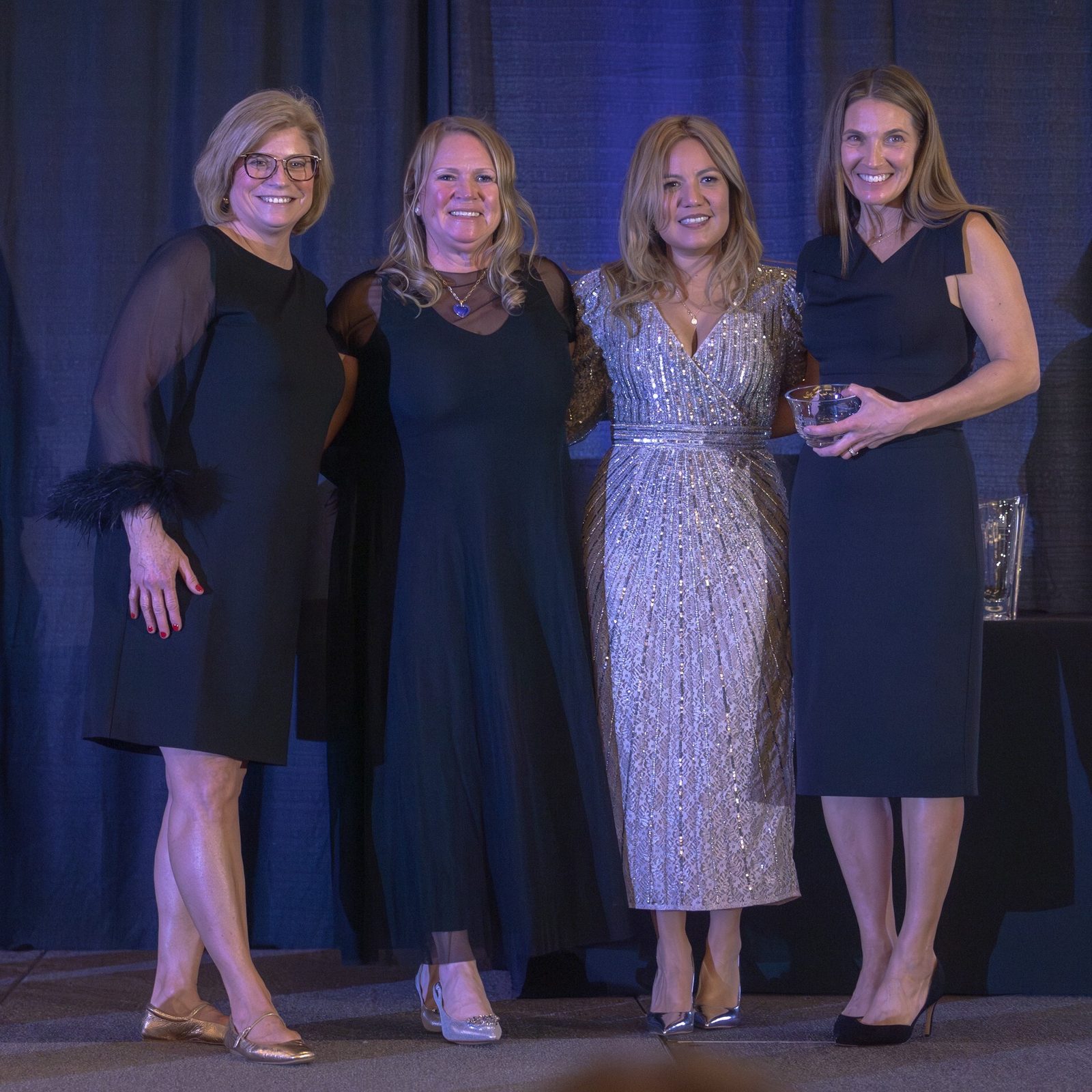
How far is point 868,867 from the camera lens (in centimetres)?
249

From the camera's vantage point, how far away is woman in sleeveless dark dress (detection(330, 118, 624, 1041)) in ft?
8.21

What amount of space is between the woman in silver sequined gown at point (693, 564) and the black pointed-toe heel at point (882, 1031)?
0.77 feet

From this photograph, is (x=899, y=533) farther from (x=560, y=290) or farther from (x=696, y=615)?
(x=560, y=290)

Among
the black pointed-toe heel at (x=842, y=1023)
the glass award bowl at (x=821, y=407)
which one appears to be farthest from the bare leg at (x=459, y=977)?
the glass award bowl at (x=821, y=407)

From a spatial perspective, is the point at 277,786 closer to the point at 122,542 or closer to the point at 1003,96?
the point at 122,542

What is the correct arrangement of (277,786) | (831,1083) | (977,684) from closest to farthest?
1. (831,1083)
2. (977,684)
3. (277,786)

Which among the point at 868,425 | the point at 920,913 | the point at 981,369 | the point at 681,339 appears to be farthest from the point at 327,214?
the point at 920,913

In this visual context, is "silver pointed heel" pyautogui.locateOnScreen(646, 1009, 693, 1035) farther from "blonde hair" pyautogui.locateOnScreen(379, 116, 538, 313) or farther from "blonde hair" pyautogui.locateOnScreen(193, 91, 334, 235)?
"blonde hair" pyautogui.locateOnScreen(193, 91, 334, 235)

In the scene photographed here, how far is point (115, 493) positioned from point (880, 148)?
4.90ft

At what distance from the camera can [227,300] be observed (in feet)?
7.70

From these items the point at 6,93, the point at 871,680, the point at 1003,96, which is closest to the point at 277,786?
the point at 871,680

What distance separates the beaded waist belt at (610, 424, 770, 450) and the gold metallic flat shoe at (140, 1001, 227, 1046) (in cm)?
136

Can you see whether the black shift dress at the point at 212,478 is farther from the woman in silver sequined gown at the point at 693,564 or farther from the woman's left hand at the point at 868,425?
the woman's left hand at the point at 868,425

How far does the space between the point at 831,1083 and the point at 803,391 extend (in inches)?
47.0
